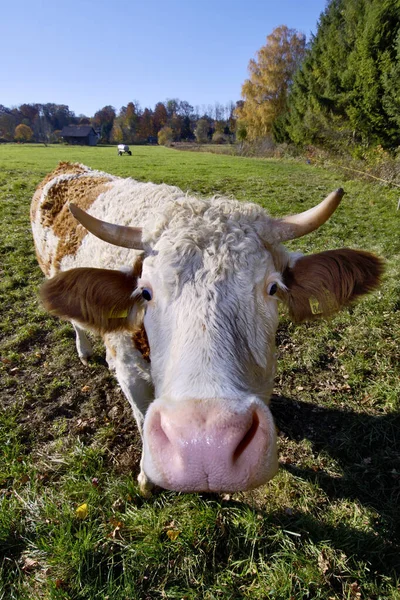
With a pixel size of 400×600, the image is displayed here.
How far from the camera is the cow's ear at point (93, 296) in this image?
247cm

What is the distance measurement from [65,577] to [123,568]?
15.5 inches

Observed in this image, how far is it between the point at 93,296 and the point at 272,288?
124 cm

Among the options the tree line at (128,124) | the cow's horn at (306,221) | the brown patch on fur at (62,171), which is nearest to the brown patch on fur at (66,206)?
the brown patch on fur at (62,171)

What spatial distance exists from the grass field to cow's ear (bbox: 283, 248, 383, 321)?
1704 mm

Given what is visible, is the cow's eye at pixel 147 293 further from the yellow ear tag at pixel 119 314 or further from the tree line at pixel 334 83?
the tree line at pixel 334 83

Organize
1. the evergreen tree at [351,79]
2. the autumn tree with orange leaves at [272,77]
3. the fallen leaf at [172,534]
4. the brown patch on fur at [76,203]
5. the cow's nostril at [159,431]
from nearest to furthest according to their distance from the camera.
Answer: the cow's nostril at [159,431], the fallen leaf at [172,534], the brown patch on fur at [76,203], the evergreen tree at [351,79], the autumn tree with orange leaves at [272,77]

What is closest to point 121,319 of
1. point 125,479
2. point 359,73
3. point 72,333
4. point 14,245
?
point 125,479

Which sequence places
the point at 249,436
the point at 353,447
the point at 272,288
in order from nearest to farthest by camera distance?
the point at 249,436 < the point at 272,288 < the point at 353,447

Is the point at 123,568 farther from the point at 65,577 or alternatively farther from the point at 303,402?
the point at 303,402

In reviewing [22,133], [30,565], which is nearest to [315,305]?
[30,565]

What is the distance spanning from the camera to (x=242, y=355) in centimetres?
187

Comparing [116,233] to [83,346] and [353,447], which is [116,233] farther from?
[353,447]

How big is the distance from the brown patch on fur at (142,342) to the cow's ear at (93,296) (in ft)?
0.56

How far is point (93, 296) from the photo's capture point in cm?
249
